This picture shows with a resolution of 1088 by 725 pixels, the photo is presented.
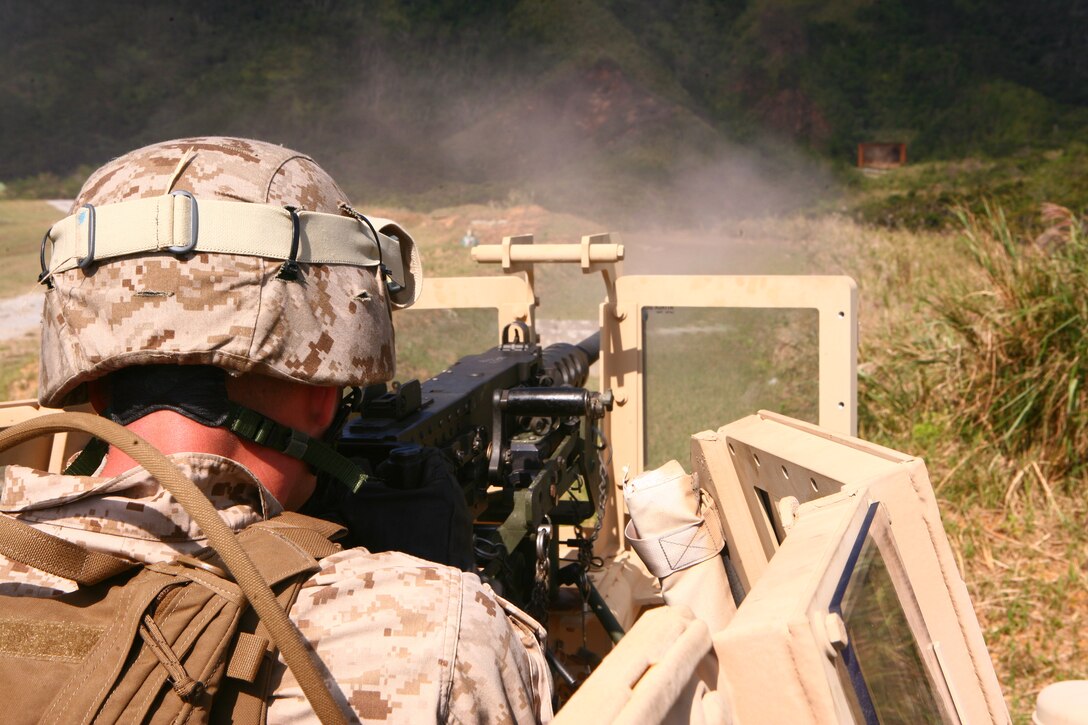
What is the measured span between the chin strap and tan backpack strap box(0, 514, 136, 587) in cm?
31

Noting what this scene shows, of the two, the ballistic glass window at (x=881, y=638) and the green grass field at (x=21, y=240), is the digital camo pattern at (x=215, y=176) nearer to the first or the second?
the ballistic glass window at (x=881, y=638)

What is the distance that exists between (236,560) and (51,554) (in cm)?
21

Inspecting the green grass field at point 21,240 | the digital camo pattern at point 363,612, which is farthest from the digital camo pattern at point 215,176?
the green grass field at point 21,240

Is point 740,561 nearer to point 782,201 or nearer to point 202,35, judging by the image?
point 782,201

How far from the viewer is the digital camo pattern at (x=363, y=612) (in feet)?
4.16

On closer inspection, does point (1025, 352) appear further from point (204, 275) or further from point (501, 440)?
point (204, 275)

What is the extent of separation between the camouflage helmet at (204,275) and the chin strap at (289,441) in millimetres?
74

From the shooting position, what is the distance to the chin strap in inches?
58.6

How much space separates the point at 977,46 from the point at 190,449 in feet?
75.3

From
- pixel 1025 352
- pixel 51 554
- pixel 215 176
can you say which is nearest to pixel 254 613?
pixel 51 554

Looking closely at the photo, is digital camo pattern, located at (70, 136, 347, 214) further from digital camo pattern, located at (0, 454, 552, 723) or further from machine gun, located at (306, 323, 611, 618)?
machine gun, located at (306, 323, 611, 618)

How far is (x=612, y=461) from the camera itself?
12.1 feet

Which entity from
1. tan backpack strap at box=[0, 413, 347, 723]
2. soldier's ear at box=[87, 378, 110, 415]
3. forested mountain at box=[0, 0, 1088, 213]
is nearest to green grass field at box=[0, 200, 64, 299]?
forested mountain at box=[0, 0, 1088, 213]

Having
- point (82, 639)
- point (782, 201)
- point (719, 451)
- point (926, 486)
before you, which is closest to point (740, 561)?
point (719, 451)
